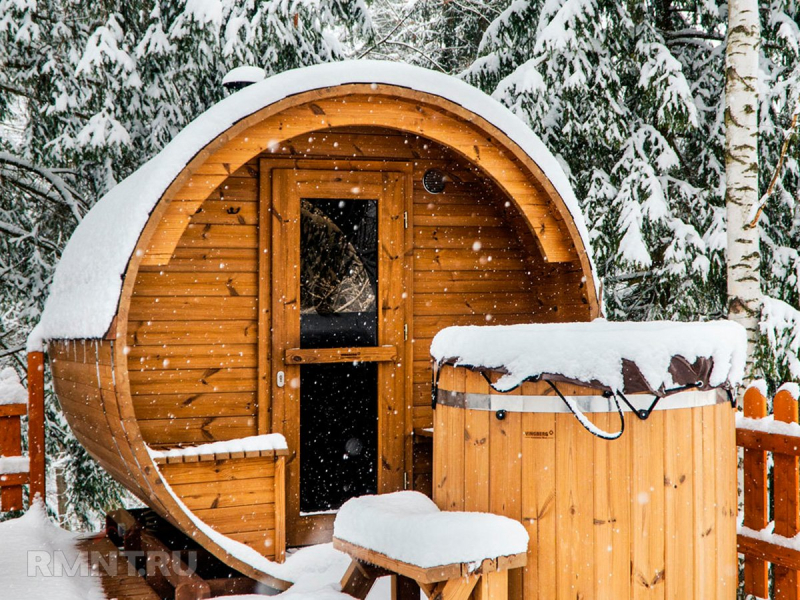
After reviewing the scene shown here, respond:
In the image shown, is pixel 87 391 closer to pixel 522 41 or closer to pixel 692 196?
pixel 692 196

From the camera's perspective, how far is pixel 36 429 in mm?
6574

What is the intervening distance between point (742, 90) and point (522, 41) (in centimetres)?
443

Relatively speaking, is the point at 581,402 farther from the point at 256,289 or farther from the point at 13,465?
the point at 13,465

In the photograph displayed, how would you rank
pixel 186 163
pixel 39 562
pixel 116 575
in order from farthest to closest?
pixel 39 562 < pixel 116 575 < pixel 186 163

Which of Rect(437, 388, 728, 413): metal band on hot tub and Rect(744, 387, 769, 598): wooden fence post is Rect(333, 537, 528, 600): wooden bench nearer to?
Rect(437, 388, 728, 413): metal band on hot tub

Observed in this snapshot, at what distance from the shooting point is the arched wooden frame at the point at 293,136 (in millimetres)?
4504

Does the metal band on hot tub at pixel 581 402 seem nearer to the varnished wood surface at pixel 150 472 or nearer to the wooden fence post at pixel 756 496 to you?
the wooden fence post at pixel 756 496

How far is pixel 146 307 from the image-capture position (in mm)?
5695

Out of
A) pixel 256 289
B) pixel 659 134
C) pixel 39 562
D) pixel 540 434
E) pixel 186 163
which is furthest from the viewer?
pixel 659 134

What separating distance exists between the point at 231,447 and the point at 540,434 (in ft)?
8.00

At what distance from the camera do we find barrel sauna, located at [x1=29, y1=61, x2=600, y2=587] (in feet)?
16.4

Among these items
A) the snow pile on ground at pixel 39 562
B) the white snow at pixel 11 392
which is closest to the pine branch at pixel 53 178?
the white snow at pixel 11 392

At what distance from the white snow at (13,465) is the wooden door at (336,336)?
2.22m

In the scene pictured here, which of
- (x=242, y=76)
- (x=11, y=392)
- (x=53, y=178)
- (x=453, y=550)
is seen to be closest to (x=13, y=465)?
(x=11, y=392)
